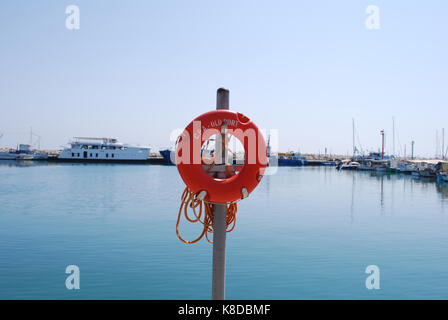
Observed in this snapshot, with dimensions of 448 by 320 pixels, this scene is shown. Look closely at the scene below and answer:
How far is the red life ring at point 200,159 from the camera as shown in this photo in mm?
2754

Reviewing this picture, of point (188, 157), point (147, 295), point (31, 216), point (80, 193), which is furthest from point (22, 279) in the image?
point (80, 193)

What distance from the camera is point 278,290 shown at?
593 cm

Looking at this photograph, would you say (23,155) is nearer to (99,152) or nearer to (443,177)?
(99,152)

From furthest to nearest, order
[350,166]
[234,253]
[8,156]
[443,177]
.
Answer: [8,156] → [350,166] → [443,177] → [234,253]

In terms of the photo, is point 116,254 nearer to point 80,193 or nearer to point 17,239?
point 17,239

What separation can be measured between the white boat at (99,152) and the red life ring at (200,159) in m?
58.4

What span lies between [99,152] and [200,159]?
59.3 m

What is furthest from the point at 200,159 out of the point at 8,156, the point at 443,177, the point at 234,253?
the point at 8,156

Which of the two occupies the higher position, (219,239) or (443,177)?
(443,177)

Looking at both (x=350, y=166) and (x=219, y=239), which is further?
(x=350, y=166)

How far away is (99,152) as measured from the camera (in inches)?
2282

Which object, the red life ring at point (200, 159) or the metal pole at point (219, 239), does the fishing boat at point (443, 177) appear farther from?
the metal pole at point (219, 239)

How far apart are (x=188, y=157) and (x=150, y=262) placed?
511cm

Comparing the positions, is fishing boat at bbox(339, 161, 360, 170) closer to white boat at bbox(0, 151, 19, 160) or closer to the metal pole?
the metal pole
